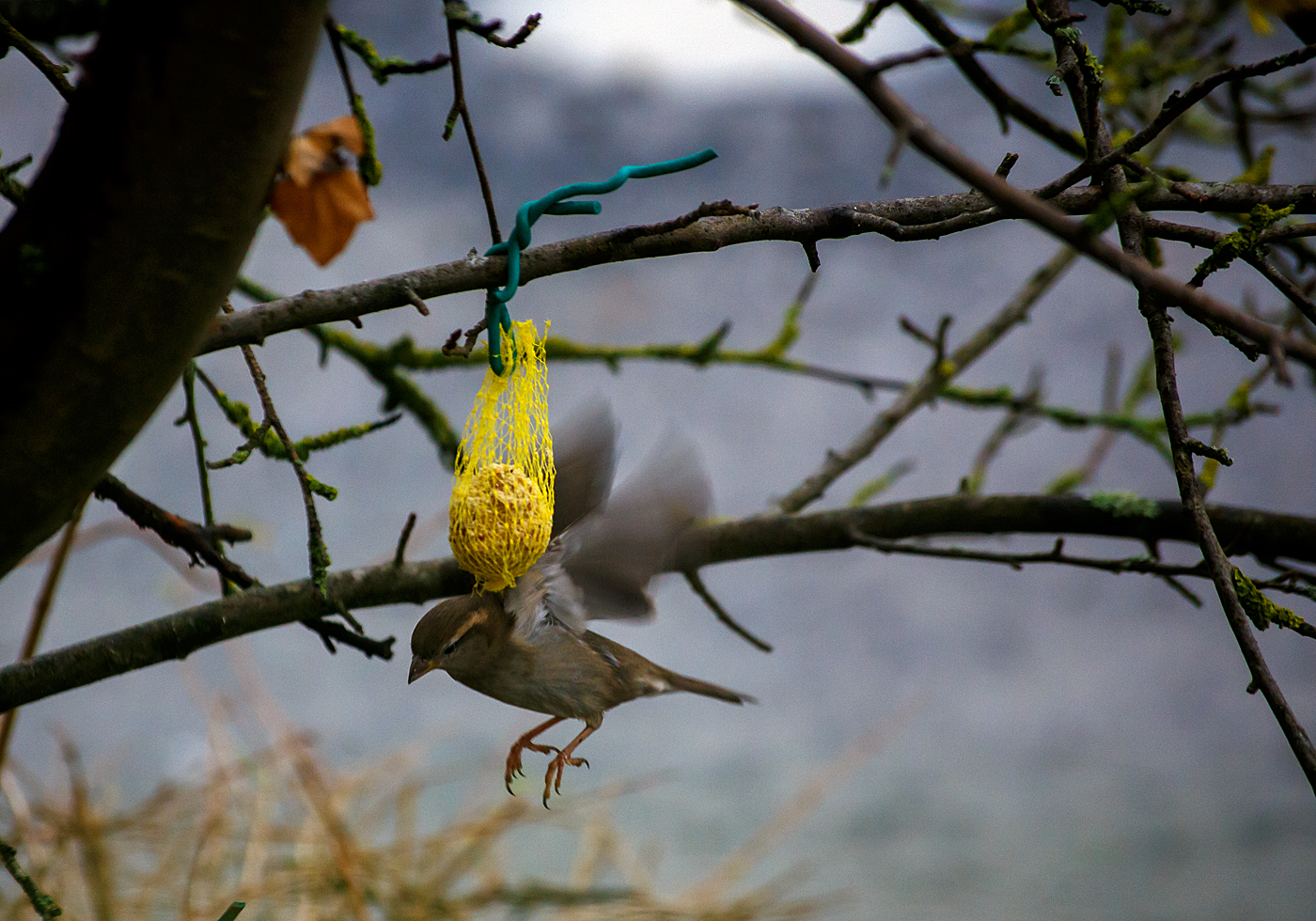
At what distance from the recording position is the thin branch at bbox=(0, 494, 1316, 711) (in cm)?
112

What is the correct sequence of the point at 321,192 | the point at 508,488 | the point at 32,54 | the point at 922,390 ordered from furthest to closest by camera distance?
1. the point at 922,390
2. the point at 508,488
3. the point at 32,54
4. the point at 321,192

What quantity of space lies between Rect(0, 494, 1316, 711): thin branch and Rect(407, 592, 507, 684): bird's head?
0.11 meters

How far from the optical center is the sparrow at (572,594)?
1023mm

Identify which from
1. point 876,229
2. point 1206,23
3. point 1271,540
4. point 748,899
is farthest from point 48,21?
point 1206,23

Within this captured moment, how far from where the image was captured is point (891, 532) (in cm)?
138

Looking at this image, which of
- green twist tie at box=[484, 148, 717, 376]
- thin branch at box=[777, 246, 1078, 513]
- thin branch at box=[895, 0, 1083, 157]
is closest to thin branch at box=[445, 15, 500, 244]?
green twist tie at box=[484, 148, 717, 376]

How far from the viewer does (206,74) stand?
1.84 ft

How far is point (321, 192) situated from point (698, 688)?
3.32 ft

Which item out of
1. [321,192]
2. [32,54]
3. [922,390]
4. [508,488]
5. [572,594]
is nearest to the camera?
[321,192]

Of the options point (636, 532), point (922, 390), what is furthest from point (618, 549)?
point (922, 390)

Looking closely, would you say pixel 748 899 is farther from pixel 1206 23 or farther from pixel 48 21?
pixel 1206 23

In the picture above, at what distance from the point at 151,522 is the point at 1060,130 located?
112 centimetres

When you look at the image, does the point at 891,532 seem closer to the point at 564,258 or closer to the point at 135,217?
the point at 564,258

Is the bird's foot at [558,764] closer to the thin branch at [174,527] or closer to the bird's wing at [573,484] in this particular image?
the bird's wing at [573,484]
